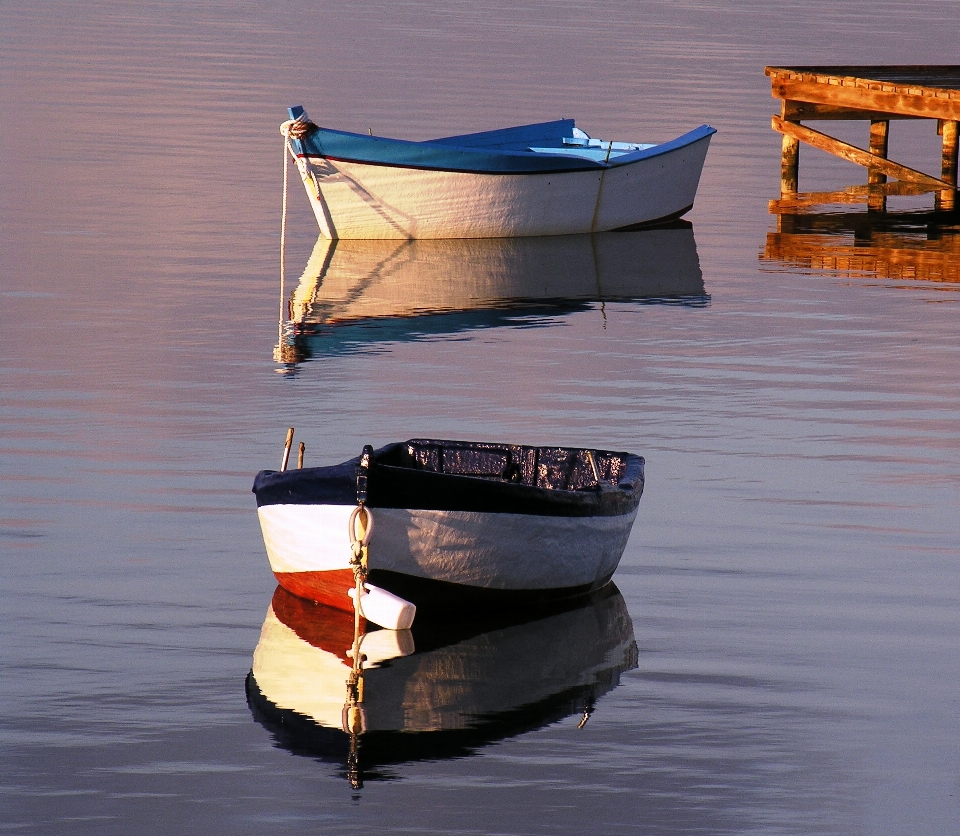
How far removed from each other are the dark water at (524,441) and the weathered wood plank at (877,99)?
1.57 m

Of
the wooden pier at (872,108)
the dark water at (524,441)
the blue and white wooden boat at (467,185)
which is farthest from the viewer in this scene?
the wooden pier at (872,108)

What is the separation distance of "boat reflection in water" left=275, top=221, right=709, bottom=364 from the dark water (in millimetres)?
115

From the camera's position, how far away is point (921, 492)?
11.5m

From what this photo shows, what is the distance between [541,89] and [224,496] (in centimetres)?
3425

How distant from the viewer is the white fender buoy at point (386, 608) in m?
8.60

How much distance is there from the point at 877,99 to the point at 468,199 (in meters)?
7.02

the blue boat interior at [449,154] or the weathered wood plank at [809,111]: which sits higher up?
the weathered wood plank at [809,111]

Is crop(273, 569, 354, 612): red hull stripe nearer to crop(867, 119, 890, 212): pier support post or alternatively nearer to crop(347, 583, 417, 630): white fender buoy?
A: crop(347, 583, 417, 630): white fender buoy

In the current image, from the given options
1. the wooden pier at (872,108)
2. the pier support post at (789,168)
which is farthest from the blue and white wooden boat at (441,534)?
the pier support post at (789,168)

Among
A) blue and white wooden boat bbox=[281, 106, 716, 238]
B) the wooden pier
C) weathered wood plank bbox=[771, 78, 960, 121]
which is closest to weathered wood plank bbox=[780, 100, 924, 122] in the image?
the wooden pier

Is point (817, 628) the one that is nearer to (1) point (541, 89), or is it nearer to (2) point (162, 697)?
(2) point (162, 697)

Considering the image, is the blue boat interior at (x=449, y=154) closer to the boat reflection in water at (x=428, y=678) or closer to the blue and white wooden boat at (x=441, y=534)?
the blue and white wooden boat at (x=441, y=534)

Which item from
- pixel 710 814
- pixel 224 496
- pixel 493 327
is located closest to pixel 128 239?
pixel 493 327

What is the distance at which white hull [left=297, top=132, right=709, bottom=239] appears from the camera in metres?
22.0
